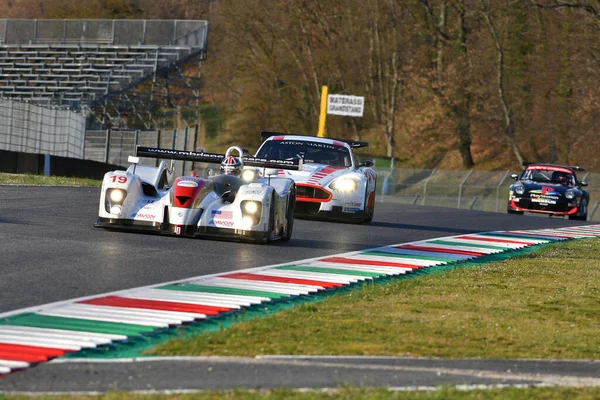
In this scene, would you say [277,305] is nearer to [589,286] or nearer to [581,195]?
[589,286]

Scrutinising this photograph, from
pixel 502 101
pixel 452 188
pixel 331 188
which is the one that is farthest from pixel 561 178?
pixel 502 101

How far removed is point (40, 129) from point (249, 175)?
18614 mm

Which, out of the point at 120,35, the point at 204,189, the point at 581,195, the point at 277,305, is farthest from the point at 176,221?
the point at 120,35

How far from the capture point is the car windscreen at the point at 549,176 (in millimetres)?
32125

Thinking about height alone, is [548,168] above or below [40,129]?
above

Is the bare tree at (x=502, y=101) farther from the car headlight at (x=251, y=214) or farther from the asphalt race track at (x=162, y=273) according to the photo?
the car headlight at (x=251, y=214)

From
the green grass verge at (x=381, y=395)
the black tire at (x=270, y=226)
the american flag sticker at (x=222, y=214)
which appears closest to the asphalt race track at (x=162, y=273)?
the black tire at (x=270, y=226)

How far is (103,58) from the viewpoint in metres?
52.0

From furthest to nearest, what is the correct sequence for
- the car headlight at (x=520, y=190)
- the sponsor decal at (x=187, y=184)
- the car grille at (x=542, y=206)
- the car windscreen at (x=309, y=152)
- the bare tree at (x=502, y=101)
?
the bare tree at (x=502, y=101), the car headlight at (x=520, y=190), the car grille at (x=542, y=206), the car windscreen at (x=309, y=152), the sponsor decal at (x=187, y=184)

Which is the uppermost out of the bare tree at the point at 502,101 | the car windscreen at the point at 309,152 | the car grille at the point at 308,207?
the bare tree at the point at 502,101

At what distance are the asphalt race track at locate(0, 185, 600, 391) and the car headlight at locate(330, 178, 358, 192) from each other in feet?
1.89

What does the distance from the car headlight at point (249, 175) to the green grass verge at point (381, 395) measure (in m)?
8.43

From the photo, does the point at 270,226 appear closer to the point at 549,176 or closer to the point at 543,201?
the point at 543,201

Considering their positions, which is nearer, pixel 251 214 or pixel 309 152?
pixel 251 214
